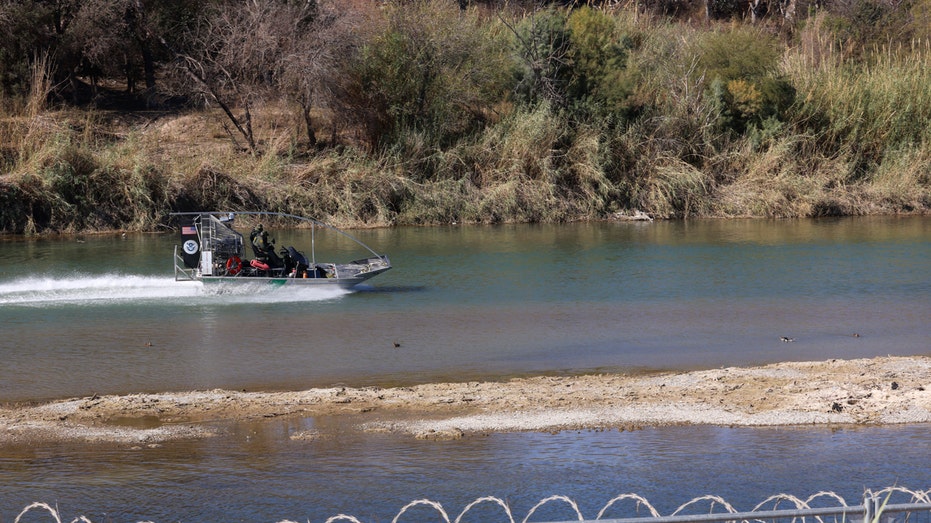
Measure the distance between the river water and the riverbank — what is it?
36 cm

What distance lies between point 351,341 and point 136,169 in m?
20.3

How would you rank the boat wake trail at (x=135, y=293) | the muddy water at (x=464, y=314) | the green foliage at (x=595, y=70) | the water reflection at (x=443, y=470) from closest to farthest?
1. the water reflection at (x=443, y=470)
2. the muddy water at (x=464, y=314)
3. the boat wake trail at (x=135, y=293)
4. the green foliage at (x=595, y=70)

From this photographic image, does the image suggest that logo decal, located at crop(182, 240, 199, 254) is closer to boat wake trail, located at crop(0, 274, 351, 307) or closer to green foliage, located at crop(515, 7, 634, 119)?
boat wake trail, located at crop(0, 274, 351, 307)

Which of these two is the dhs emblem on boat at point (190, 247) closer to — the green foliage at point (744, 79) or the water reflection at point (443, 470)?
the water reflection at point (443, 470)

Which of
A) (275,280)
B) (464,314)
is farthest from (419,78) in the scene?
(464,314)

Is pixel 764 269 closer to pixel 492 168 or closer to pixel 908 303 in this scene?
pixel 908 303

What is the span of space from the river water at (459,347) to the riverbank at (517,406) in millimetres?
356

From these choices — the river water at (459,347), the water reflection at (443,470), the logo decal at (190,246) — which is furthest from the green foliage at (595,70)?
the water reflection at (443,470)

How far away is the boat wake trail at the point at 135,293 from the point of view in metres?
20.7

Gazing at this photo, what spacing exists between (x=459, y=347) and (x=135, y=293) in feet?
28.2

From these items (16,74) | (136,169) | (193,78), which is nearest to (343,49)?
(193,78)

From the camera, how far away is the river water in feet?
32.2

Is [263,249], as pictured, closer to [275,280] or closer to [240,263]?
[240,263]

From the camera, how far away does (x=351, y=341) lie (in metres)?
16.8
